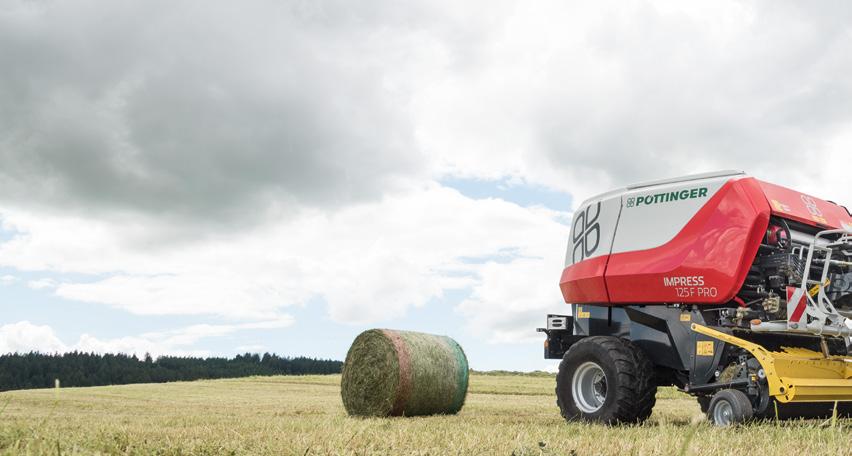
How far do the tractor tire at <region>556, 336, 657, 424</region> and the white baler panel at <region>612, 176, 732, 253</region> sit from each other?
1.33 meters

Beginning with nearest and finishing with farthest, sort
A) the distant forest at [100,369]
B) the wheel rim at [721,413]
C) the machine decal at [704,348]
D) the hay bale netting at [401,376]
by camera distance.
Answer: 1. the wheel rim at [721,413]
2. the machine decal at [704,348]
3. the hay bale netting at [401,376]
4. the distant forest at [100,369]

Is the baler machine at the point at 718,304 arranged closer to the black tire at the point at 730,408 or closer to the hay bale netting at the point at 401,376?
the black tire at the point at 730,408

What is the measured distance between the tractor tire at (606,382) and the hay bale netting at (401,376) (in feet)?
10.6

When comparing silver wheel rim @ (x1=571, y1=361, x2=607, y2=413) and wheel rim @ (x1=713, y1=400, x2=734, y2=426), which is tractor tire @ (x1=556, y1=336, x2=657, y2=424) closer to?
silver wheel rim @ (x1=571, y1=361, x2=607, y2=413)

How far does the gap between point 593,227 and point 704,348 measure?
250cm

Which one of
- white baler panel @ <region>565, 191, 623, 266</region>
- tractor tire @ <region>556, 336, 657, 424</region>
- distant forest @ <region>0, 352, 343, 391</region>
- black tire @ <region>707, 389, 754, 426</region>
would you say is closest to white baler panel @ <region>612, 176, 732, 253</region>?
white baler panel @ <region>565, 191, 623, 266</region>

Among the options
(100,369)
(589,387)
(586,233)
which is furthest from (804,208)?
(100,369)

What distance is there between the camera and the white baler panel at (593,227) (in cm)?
1076

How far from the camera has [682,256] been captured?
376 inches

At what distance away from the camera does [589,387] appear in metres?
10.4

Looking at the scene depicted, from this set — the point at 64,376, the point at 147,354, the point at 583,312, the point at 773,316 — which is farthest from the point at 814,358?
the point at 147,354

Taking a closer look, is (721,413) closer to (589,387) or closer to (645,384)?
(645,384)

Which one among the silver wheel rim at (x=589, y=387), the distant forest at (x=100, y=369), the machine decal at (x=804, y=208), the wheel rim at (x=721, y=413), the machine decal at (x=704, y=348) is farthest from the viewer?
the distant forest at (x=100, y=369)

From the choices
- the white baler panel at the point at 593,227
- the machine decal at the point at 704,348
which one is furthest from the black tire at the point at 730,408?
the white baler panel at the point at 593,227
